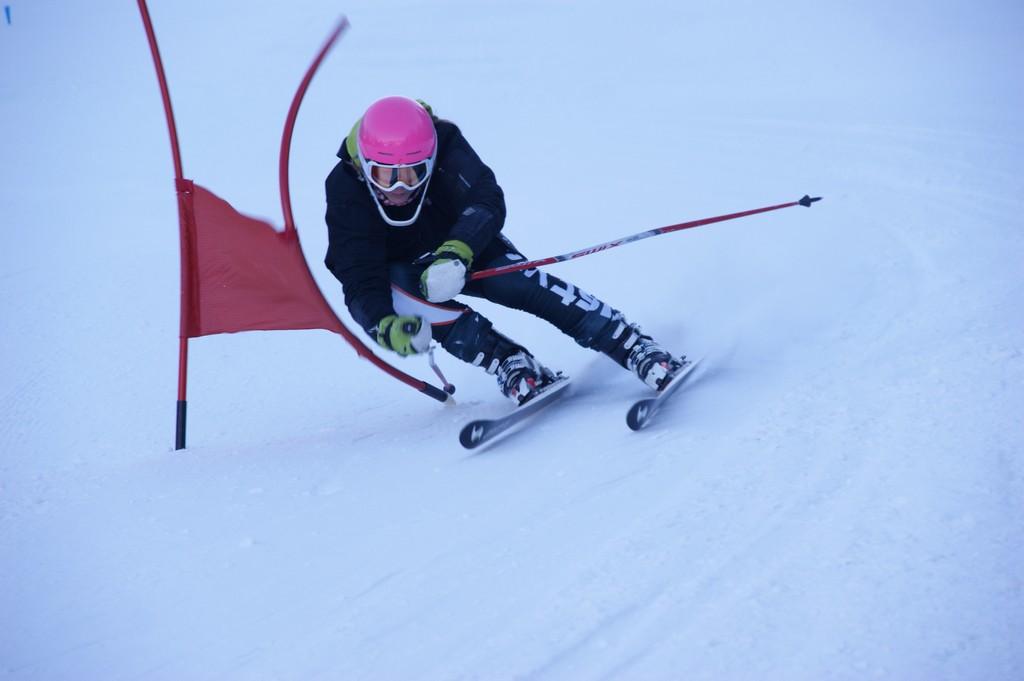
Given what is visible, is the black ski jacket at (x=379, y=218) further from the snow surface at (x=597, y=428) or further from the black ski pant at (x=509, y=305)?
the snow surface at (x=597, y=428)

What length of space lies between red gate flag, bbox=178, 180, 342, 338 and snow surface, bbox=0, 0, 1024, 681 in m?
0.53

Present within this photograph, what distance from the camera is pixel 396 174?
309 centimetres

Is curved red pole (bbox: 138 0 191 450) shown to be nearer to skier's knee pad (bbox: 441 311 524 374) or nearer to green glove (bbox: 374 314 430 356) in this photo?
green glove (bbox: 374 314 430 356)

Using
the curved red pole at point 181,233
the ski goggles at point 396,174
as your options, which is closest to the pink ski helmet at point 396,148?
the ski goggles at point 396,174

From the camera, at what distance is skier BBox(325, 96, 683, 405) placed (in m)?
3.10

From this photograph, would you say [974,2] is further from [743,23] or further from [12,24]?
[12,24]

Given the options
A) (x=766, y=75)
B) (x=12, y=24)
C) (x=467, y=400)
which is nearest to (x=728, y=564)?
(x=467, y=400)

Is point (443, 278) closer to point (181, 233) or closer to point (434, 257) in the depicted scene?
point (434, 257)

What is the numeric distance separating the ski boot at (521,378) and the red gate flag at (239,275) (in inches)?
28.6

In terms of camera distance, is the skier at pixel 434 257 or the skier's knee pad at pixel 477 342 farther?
the skier's knee pad at pixel 477 342

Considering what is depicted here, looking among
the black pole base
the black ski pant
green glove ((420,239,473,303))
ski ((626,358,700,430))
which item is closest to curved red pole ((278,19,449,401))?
the black ski pant

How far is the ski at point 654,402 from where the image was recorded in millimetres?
2918

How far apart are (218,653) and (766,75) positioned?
24.6 ft

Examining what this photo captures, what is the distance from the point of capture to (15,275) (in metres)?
5.43
